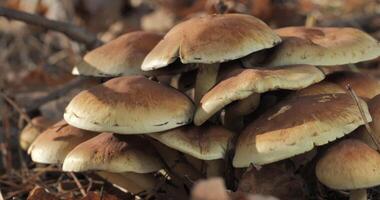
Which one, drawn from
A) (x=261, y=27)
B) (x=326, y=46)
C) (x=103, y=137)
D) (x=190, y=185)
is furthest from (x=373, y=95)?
(x=103, y=137)

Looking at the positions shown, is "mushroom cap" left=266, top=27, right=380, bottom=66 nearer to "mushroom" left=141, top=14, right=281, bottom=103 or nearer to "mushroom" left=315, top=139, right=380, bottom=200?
"mushroom" left=141, top=14, right=281, bottom=103

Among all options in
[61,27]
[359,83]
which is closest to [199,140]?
[359,83]

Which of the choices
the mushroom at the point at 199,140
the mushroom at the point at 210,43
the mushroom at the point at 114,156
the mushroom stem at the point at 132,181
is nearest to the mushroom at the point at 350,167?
the mushroom at the point at 199,140

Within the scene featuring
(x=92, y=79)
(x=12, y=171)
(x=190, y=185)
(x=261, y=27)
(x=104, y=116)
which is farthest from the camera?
(x=12, y=171)

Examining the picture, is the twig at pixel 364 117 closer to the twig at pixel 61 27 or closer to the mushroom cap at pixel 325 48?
the mushroom cap at pixel 325 48

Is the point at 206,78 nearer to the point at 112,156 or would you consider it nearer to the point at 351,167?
the point at 112,156

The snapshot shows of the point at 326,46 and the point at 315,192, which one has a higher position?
the point at 326,46

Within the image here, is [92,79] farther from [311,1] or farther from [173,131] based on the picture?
[311,1]
